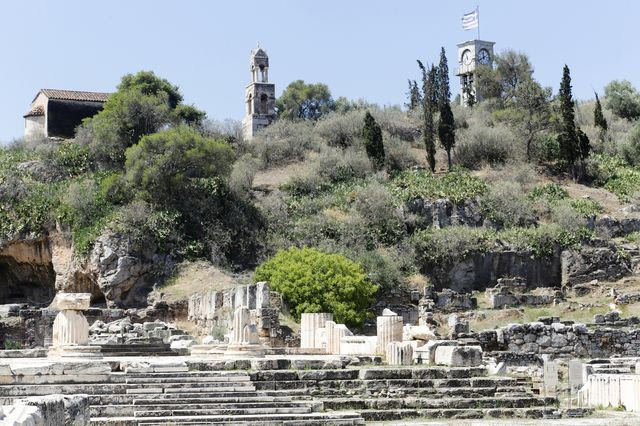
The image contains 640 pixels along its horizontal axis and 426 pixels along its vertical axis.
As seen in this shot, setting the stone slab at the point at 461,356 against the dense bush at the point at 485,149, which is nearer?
the stone slab at the point at 461,356

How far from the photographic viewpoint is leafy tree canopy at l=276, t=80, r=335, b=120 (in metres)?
77.5

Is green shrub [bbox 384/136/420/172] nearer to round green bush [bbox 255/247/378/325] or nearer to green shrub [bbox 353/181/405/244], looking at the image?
green shrub [bbox 353/181/405/244]

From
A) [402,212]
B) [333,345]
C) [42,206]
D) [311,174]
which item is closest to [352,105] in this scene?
Answer: [311,174]

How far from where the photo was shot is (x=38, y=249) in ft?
146

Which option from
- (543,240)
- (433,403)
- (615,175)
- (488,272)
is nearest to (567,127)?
(615,175)

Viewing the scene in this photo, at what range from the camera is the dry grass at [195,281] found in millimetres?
40781

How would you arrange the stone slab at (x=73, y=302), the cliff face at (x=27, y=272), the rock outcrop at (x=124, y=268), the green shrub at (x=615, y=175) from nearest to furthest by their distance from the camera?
the stone slab at (x=73, y=302) < the rock outcrop at (x=124, y=268) < the cliff face at (x=27, y=272) < the green shrub at (x=615, y=175)

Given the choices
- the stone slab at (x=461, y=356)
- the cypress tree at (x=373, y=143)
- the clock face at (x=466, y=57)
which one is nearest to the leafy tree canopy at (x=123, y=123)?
the cypress tree at (x=373, y=143)

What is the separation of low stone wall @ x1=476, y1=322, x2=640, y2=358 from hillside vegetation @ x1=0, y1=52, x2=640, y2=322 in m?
10.1

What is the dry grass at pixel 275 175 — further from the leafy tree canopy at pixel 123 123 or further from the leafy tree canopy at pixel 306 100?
the leafy tree canopy at pixel 306 100

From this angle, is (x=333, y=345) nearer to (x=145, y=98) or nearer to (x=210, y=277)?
(x=210, y=277)

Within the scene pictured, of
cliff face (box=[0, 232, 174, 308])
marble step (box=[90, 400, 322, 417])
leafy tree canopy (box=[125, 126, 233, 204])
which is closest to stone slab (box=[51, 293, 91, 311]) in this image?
marble step (box=[90, 400, 322, 417])

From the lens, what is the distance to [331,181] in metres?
53.4

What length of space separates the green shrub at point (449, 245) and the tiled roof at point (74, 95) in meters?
17.5
